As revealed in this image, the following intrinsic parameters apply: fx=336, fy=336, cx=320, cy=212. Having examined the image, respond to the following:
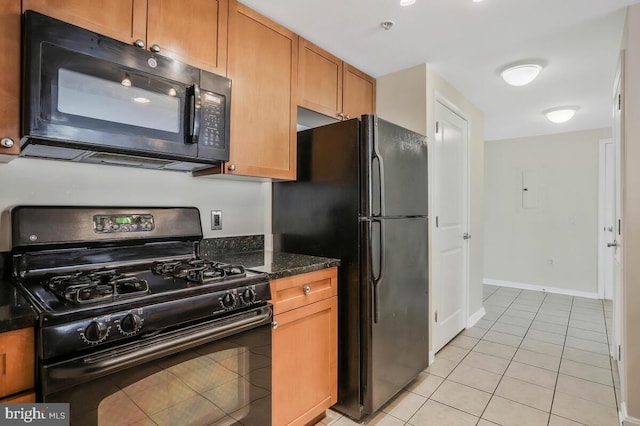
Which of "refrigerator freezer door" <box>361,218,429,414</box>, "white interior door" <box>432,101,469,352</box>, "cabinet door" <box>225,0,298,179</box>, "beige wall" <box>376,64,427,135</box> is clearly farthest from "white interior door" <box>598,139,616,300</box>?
"cabinet door" <box>225,0,298,179</box>

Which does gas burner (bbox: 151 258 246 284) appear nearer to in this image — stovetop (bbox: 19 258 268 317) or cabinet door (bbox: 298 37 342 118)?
stovetop (bbox: 19 258 268 317)

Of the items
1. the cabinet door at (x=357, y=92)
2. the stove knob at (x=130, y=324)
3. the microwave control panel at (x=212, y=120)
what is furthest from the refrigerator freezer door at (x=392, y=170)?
the stove knob at (x=130, y=324)

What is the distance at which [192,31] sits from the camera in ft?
5.24

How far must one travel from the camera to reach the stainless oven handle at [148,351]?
943mm

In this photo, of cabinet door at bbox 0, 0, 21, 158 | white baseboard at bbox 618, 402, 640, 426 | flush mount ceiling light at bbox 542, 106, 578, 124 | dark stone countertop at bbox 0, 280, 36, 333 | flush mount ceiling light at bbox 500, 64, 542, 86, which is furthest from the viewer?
flush mount ceiling light at bbox 542, 106, 578, 124

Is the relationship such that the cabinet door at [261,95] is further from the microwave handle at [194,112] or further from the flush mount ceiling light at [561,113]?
the flush mount ceiling light at [561,113]

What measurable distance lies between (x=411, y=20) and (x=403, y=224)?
122 cm

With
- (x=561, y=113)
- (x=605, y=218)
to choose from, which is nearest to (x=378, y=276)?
(x=561, y=113)

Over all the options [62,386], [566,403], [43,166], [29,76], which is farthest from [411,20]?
[566,403]

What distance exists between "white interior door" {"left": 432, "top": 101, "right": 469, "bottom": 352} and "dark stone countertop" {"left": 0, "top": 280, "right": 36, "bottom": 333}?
7.87 feet

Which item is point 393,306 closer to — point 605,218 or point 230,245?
point 230,245

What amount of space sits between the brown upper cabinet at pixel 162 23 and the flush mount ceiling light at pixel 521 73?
2.12 meters

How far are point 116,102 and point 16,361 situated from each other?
A: 96cm

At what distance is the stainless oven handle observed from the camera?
94 centimetres
